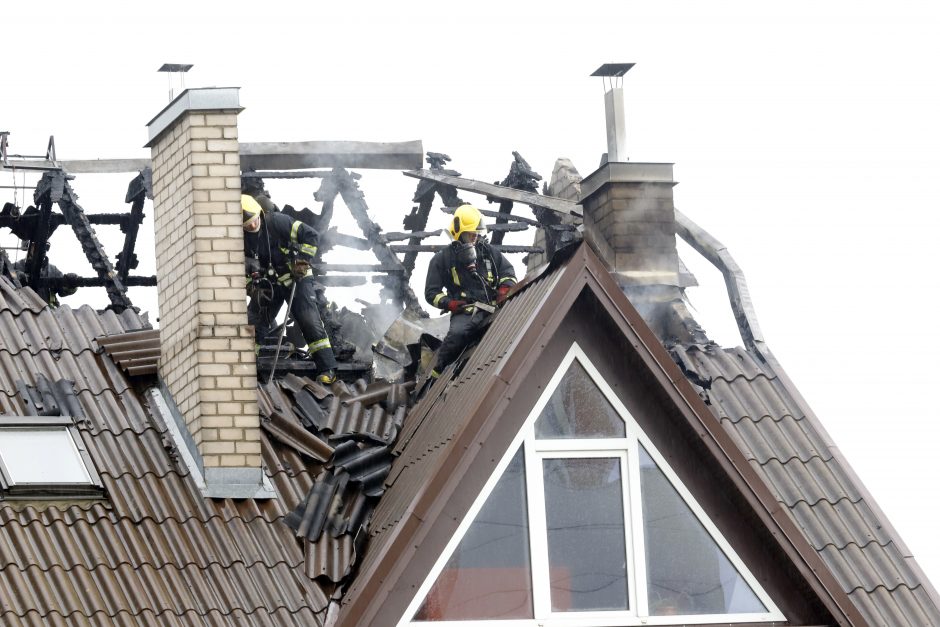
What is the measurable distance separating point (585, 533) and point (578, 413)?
0.70 meters

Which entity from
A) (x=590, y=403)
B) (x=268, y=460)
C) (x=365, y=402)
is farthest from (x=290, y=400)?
(x=590, y=403)

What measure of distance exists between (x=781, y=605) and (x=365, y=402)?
13.1ft

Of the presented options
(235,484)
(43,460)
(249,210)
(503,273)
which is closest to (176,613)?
Result: (235,484)

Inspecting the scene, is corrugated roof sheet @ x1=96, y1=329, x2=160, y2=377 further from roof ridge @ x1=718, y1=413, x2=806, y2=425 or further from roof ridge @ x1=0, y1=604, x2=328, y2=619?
roof ridge @ x1=718, y1=413, x2=806, y2=425

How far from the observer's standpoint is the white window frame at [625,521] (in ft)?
34.6

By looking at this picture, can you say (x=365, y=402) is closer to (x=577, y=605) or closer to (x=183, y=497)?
(x=183, y=497)

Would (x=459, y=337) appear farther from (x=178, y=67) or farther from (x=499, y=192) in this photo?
(x=499, y=192)

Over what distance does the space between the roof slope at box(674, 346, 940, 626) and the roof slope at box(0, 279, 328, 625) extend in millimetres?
3280

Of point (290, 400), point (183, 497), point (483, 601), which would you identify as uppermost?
point (290, 400)

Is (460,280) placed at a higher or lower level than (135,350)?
higher

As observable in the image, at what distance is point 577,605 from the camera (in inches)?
419

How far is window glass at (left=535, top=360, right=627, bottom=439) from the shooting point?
35.4 ft

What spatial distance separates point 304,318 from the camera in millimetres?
15531

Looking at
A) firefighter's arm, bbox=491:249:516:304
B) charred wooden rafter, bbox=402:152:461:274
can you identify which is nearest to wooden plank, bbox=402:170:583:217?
charred wooden rafter, bbox=402:152:461:274
